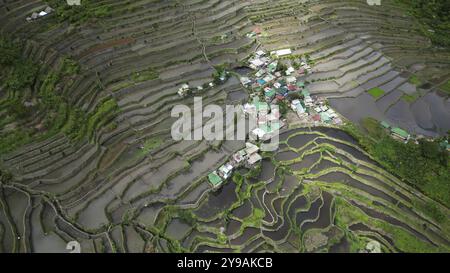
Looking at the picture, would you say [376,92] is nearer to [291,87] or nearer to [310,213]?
[291,87]

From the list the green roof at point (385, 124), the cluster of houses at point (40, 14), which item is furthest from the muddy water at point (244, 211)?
the cluster of houses at point (40, 14)

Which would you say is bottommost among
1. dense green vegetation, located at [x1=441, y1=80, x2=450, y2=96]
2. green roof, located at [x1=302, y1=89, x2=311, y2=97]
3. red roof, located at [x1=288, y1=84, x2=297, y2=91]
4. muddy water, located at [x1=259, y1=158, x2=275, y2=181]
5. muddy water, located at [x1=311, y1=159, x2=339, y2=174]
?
muddy water, located at [x1=311, y1=159, x2=339, y2=174]

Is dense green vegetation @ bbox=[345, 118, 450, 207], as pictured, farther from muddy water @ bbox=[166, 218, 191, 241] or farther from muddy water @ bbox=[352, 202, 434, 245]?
muddy water @ bbox=[166, 218, 191, 241]

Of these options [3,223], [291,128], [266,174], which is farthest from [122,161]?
[291,128]

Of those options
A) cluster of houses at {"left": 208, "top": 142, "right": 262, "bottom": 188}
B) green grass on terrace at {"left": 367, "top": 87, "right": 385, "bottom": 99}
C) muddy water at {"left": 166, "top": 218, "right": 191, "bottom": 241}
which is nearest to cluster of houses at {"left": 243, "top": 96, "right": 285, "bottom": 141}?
cluster of houses at {"left": 208, "top": 142, "right": 262, "bottom": 188}

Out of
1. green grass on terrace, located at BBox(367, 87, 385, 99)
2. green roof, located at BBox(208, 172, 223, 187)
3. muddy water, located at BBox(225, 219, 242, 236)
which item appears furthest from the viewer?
green grass on terrace, located at BBox(367, 87, 385, 99)

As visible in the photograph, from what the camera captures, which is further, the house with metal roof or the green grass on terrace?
the green grass on terrace

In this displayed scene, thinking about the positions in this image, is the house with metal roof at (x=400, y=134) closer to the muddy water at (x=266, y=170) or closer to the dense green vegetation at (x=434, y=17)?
the muddy water at (x=266, y=170)
